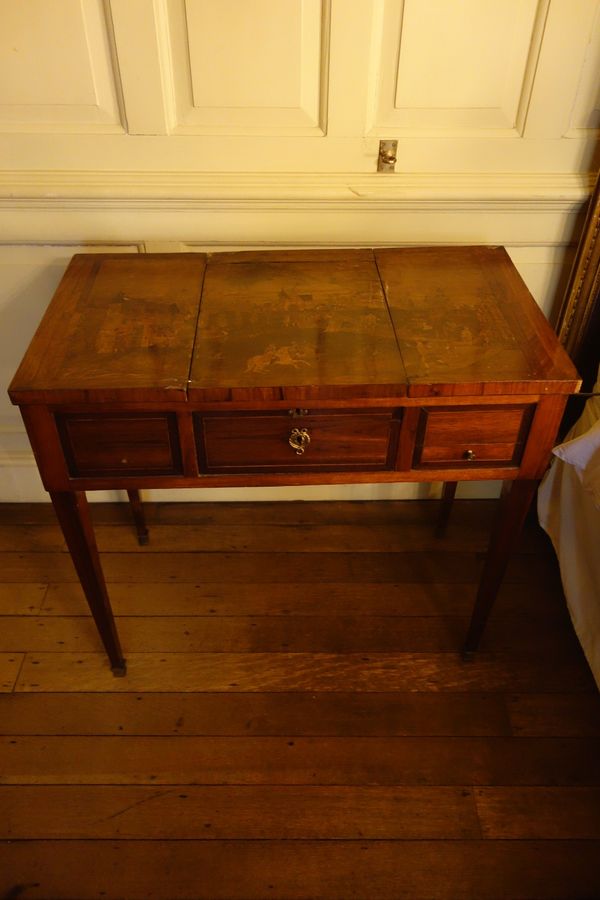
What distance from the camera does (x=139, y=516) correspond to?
1925mm

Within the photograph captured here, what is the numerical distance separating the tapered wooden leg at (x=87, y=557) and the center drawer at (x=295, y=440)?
0.27 metres

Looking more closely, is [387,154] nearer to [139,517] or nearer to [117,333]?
[117,333]

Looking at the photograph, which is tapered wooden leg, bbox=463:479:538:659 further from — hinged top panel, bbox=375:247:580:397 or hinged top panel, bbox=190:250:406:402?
hinged top panel, bbox=190:250:406:402

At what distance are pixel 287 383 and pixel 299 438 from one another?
0.12 metres

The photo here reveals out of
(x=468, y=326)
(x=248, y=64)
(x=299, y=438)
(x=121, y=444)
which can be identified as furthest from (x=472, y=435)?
(x=248, y=64)

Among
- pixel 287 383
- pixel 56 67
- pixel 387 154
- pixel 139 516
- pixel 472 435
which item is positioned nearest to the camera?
pixel 287 383

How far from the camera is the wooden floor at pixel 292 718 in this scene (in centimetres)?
137

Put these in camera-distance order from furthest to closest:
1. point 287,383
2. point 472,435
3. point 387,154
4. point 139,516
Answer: point 139,516 < point 387,154 < point 472,435 < point 287,383

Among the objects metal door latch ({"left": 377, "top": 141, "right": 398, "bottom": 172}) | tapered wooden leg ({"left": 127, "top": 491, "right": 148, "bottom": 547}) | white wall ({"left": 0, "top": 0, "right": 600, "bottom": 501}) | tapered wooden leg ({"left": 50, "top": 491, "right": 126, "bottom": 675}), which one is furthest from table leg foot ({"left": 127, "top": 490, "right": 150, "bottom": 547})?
metal door latch ({"left": 377, "top": 141, "right": 398, "bottom": 172})

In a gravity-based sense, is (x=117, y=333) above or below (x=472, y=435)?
above

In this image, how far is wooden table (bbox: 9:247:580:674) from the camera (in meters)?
1.18

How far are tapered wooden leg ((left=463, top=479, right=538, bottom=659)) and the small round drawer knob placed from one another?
42cm

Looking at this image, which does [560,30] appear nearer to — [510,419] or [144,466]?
[510,419]

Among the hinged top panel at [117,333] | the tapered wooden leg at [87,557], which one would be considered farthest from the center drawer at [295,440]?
the tapered wooden leg at [87,557]
